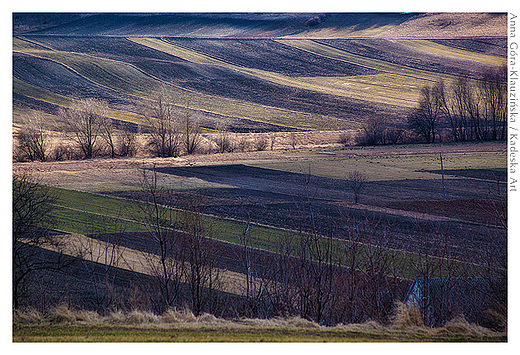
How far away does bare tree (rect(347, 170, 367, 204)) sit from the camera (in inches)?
866

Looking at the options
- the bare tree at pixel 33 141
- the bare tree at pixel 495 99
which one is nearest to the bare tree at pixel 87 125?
the bare tree at pixel 33 141

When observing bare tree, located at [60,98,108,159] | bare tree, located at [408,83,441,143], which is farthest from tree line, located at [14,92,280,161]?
bare tree, located at [408,83,441,143]

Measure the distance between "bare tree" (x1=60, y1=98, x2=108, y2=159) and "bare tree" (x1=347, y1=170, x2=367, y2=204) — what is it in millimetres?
18338

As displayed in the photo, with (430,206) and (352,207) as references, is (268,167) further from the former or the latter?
(430,206)

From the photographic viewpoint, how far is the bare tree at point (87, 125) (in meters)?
30.0

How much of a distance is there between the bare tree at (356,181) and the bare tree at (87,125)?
60.2 ft

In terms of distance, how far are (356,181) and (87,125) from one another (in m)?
20.7

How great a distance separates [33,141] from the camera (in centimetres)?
2761

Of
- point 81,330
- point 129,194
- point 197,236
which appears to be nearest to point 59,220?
point 129,194

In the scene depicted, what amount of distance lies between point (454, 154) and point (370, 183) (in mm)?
8694

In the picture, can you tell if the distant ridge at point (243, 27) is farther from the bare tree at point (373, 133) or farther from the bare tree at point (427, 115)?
the bare tree at point (373, 133)

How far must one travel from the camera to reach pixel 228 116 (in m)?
45.3

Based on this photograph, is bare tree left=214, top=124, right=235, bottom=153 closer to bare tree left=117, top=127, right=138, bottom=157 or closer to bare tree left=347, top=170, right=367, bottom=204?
bare tree left=117, top=127, right=138, bottom=157

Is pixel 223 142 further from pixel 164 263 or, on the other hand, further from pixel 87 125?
pixel 164 263
